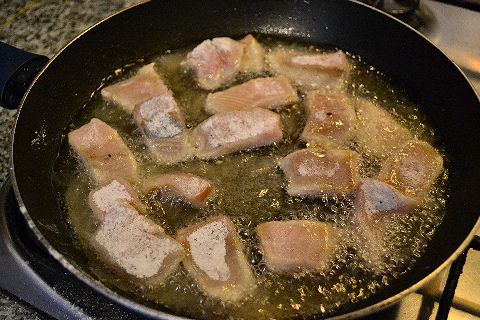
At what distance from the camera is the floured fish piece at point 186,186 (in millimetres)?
1191

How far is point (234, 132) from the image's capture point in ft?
4.34

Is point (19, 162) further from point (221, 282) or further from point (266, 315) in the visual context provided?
point (266, 315)

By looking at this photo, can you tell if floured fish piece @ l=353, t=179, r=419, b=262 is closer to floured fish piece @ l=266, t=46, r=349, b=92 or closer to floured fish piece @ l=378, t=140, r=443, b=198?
floured fish piece @ l=378, t=140, r=443, b=198

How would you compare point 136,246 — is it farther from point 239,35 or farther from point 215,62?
point 239,35

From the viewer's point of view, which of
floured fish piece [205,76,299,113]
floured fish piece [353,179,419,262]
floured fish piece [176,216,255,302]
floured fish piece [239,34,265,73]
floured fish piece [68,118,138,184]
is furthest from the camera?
floured fish piece [239,34,265,73]

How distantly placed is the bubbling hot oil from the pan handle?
19 cm

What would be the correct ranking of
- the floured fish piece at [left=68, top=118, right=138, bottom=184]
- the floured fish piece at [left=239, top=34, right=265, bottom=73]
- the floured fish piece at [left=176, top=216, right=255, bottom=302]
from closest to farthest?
the floured fish piece at [left=176, top=216, right=255, bottom=302], the floured fish piece at [left=68, top=118, right=138, bottom=184], the floured fish piece at [left=239, top=34, right=265, bottom=73]

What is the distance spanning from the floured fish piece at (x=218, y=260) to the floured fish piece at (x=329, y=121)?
0.40m

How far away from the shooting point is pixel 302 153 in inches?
49.3

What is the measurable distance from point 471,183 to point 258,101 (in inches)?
25.8

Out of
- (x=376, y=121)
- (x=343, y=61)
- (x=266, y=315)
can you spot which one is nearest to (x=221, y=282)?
(x=266, y=315)

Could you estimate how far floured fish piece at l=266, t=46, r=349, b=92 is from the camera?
4.85 ft

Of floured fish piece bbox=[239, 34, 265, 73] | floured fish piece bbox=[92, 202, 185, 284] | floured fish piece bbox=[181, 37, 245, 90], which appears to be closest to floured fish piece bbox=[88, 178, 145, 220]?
floured fish piece bbox=[92, 202, 185, 284]

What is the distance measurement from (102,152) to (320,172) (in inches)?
24.4
